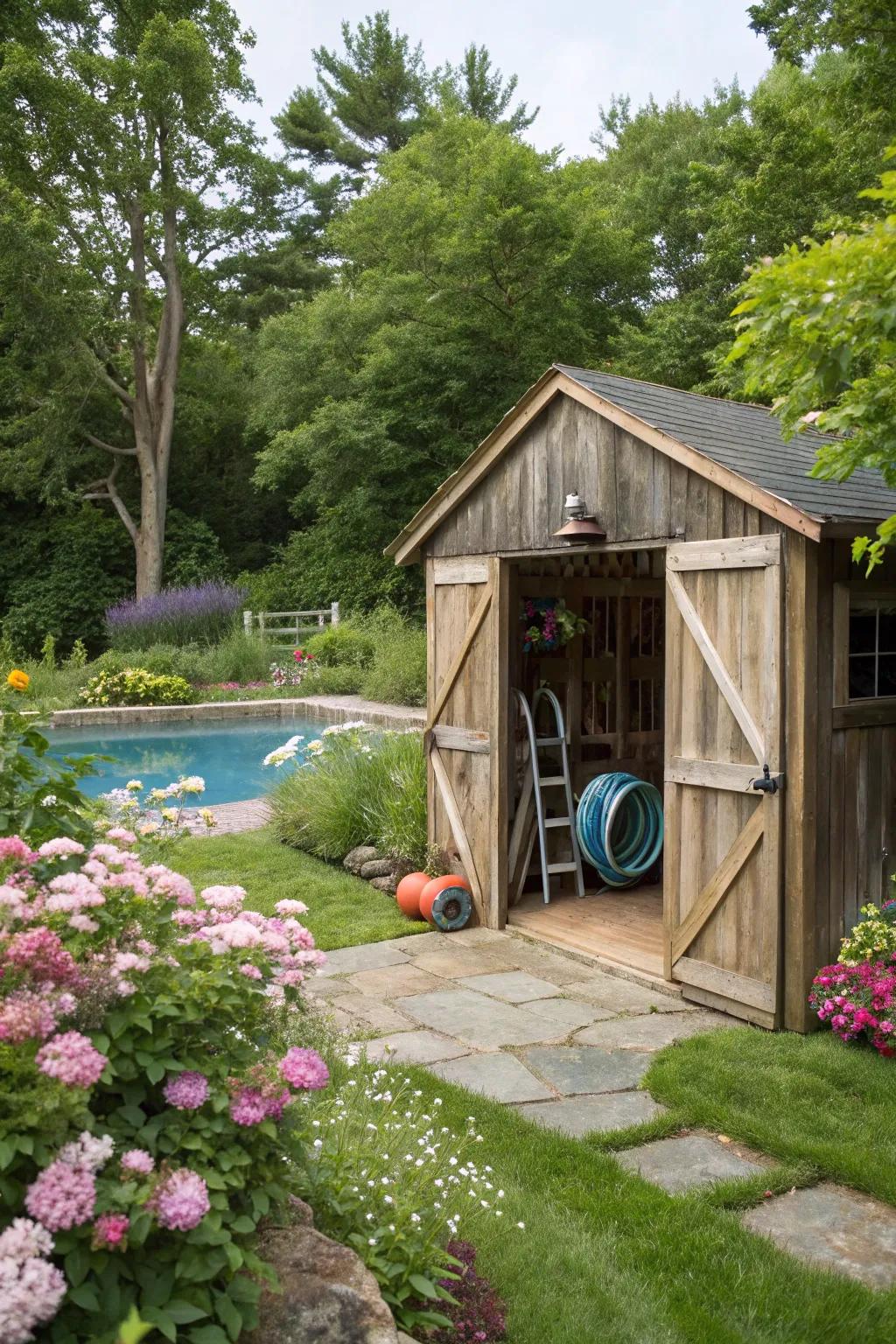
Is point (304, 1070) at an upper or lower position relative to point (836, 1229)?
upper

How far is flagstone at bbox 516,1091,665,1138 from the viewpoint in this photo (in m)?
4.19

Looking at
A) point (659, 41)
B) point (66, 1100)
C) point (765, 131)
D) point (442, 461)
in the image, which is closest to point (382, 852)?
point (66, 1100)

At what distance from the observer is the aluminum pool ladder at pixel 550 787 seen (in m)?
7.52

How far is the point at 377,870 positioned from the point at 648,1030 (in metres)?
3.25

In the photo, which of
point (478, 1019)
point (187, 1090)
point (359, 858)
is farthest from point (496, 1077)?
point (359, 858)

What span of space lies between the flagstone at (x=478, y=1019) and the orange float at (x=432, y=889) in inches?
47.5

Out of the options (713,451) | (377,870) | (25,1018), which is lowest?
(377,870)

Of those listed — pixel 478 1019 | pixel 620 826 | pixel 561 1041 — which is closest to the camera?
pixel 561 1041

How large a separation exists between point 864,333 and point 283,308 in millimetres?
26576

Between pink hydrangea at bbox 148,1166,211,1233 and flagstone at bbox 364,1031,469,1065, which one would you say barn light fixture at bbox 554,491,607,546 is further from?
pink hydrangea at bbox 148,1166,211,1233

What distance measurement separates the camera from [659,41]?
85.9 ft

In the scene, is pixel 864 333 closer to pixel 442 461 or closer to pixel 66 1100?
pixel 66 1100

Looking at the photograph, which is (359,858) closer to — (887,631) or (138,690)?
(887,631)

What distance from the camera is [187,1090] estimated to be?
2.05 meters
